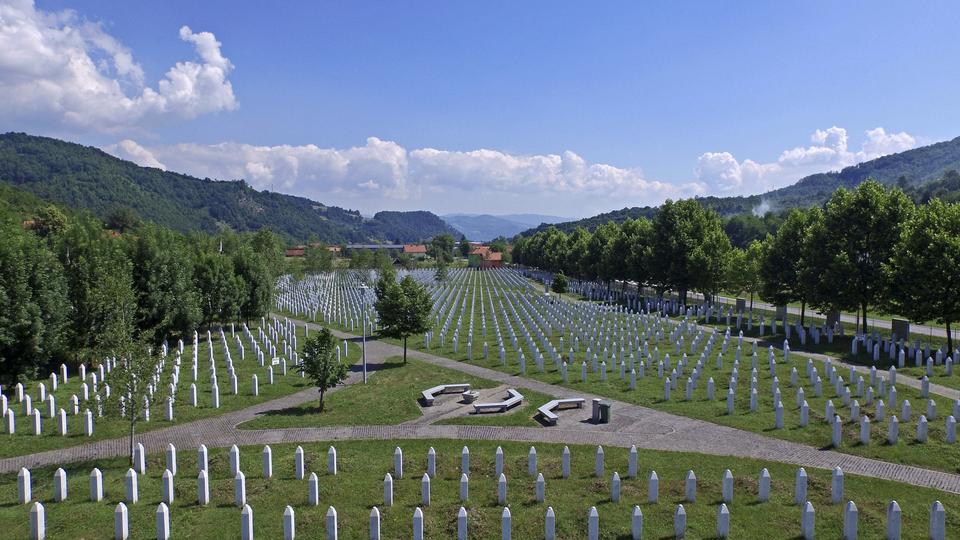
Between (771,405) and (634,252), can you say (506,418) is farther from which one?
(634,252)

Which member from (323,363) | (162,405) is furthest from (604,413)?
(162,405)

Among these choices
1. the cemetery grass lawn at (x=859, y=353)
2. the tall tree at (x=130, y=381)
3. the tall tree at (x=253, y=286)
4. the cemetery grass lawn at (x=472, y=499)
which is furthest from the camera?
the tall tree at (x=253, y=286)

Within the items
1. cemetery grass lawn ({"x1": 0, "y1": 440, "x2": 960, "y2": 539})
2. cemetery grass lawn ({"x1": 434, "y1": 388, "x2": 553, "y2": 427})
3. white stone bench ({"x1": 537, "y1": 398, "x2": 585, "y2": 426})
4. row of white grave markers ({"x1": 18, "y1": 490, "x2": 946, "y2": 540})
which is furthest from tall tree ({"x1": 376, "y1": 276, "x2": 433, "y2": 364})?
row of white grave markers ({"x1": 18, "y1": 490, "x2": 946, "y2": 540})

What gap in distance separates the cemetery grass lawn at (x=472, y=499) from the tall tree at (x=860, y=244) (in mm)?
23358

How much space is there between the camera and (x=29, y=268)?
77.9 feet

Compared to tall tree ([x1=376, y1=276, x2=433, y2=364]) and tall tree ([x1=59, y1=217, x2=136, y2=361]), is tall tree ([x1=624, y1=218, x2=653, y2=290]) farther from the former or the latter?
tall tree ([x1=59, y1=217, x2=136, y2=361])

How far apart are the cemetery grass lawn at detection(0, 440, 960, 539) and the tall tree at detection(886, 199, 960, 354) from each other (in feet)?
62.5

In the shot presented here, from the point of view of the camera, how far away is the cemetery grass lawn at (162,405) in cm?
1627

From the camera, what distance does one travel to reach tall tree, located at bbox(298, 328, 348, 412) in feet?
62.8

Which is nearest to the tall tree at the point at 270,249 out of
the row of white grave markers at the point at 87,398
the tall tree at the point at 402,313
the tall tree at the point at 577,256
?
the row of white grave markers at the point at 87,398

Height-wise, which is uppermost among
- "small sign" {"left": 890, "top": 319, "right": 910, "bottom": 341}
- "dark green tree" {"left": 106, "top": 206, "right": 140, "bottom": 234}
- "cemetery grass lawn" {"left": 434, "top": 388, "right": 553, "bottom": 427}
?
"dark green tree" {"left": 106, "top": 206, "right": 140, "bottom": 234}

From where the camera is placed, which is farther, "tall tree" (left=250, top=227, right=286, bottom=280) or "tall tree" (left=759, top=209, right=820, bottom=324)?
"tall tree" (left=250, top=227, right=286, bottom=280)

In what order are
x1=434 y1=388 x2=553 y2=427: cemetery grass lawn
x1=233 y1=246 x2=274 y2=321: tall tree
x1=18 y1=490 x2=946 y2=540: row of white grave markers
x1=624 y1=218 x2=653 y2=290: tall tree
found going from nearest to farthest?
x1=18 y1=490 x2=946 y2=540: row of white grave markers, x1=434 y1=388 x2=553 y2=427: cemetery grass lawn, x1=233 y1=246 x2=274 y2=321: tall tree, x1=624 y1=218 x2=653 y2=290: tall tree

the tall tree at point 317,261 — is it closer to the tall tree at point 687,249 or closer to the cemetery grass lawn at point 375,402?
the tall tree at point 687,249
